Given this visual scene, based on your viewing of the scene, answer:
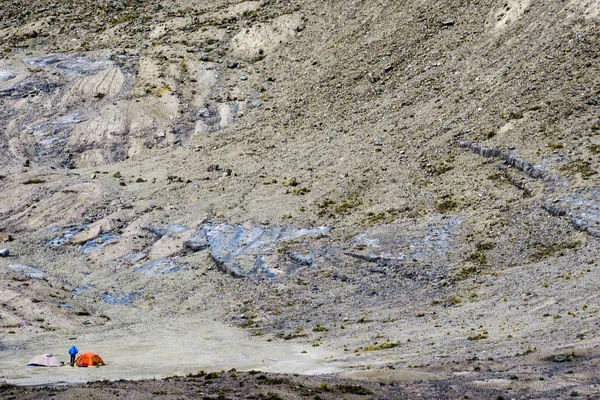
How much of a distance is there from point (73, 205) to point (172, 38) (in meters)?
20.4

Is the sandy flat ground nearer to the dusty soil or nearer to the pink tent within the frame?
the dusty soil

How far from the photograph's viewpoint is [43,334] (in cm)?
3156

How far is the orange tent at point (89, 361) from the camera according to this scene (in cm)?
2631

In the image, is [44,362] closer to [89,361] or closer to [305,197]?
[89,361]

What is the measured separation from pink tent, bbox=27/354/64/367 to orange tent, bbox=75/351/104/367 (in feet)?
1.98

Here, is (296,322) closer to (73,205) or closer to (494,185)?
(494,185)

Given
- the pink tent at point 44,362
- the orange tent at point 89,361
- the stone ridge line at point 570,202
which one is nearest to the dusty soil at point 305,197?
the stone ridge line at point 570,202

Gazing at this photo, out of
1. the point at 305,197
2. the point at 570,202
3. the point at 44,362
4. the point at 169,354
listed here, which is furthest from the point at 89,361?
the point at 570,202

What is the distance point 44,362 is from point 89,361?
134 centimetres

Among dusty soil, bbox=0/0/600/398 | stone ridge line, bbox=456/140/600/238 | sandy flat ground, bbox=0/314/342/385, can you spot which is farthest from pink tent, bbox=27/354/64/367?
stone ridge line, bbox=456/140/600/238

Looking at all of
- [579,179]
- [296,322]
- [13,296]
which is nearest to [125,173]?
[13,296]

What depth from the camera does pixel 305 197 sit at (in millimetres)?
A: 42438

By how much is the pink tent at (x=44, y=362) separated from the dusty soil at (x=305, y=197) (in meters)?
1.58

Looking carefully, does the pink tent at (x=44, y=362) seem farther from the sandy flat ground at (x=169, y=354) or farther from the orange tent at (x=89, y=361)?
the orange tent at (x=89, y=361)
